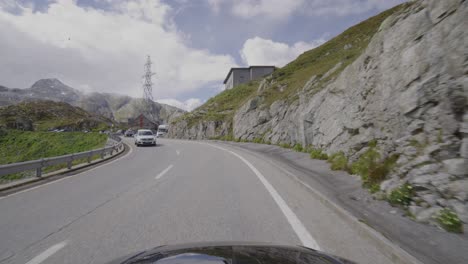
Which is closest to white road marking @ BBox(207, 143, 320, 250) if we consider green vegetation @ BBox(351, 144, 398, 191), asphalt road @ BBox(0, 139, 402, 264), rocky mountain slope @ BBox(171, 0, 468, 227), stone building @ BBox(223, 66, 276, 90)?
asphalt road @ BBox(0, 139, 402, 264)

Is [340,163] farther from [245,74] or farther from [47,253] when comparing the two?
[245,74]

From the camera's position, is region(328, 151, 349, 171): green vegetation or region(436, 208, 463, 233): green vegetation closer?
region(436, 208, 463, 233): green vegetation

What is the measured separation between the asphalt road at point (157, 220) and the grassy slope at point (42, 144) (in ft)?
140

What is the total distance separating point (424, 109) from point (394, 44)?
3.63 metres

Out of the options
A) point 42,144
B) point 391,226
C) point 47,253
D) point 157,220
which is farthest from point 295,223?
point 42,144

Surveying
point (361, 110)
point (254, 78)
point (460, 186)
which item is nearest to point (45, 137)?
point (254, 78)

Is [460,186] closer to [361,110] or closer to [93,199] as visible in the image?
[361,110]

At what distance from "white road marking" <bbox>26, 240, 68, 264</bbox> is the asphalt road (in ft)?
0.04

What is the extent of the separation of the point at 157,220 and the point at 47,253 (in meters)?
1.75

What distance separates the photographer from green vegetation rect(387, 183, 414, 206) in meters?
5.17

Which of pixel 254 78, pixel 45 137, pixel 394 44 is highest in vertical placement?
pixel 254 78

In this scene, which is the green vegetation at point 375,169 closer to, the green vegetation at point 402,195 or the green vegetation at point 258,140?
the green vegetation at point 402,195

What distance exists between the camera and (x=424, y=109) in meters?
6.55

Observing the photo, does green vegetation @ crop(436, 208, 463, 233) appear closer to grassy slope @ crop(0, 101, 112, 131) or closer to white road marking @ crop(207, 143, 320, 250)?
white road marking @ crop(207, 143, 320, 250)
